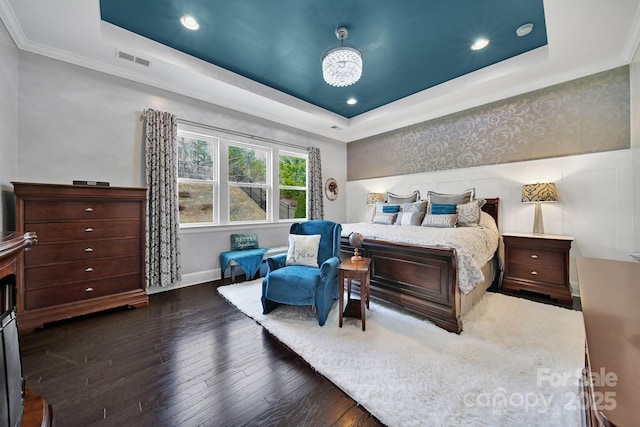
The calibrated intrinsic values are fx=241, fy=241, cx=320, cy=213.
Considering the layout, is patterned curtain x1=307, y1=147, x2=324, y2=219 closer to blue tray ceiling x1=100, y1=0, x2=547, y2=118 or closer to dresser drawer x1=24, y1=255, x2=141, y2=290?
blue tray ceiling x1=100, y1=0, x2=547, y2=118

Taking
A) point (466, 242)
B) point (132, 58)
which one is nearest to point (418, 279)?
point (466, 242)

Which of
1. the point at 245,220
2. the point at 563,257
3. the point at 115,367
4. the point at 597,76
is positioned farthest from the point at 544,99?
the point at 115,367

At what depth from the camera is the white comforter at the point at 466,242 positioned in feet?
7.48

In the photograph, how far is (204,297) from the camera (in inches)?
124

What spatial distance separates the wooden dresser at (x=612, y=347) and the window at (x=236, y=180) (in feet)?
13.5

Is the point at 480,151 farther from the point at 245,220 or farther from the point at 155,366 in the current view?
the point at 155,366

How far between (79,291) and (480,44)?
17.2 feet

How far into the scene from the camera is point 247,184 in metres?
4.43

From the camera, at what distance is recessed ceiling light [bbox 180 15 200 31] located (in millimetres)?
2441

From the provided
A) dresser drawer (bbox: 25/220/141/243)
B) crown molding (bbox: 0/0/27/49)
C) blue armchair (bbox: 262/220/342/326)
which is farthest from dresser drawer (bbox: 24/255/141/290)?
crown molding (bbox: 0/0/27/49)

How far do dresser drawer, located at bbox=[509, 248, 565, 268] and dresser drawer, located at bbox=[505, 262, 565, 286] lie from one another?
51 millimetres

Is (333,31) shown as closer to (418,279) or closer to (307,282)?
(307,282)

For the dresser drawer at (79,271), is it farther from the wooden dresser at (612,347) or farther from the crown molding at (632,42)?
the crown molding at (632,42)

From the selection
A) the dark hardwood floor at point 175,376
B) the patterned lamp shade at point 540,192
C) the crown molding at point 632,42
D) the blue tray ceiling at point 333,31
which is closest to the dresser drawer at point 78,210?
the dark hardwood floor at point 175,376
